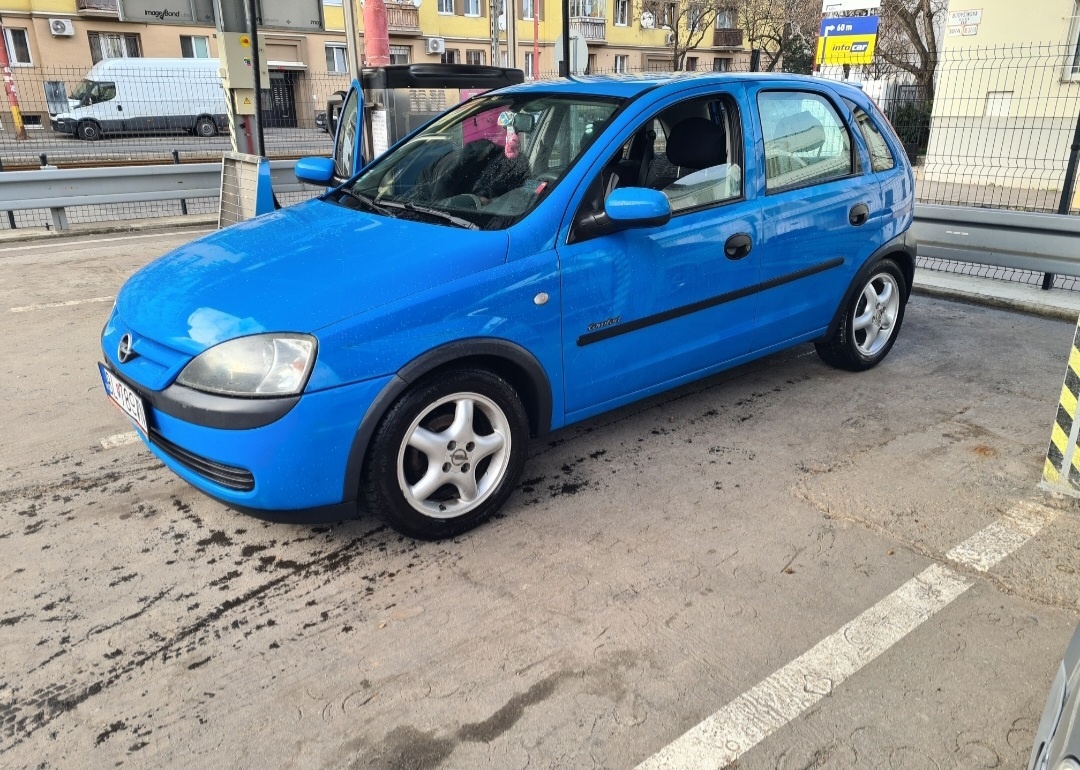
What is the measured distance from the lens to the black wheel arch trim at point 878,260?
454 cm

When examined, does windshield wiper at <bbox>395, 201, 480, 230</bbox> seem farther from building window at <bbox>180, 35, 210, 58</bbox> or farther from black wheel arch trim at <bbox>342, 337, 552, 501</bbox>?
building window at <bbox>180, 35, 210, 58</bbox>

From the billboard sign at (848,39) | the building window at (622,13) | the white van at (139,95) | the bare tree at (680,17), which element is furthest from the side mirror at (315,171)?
the building window at (622,13)

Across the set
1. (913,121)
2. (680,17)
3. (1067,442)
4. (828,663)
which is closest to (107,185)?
(828,663)

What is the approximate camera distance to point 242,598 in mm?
2818

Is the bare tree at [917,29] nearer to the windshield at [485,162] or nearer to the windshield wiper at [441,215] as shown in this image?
the windshield at [485,162]

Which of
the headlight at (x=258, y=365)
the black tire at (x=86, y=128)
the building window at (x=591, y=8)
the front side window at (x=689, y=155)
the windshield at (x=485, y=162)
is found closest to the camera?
the headlight at (x=258, y=365)

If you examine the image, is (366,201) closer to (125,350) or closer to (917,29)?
(125,350)

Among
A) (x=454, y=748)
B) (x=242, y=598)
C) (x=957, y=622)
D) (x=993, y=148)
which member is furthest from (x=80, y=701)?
(x=993, y=148)

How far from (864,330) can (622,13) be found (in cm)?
4415

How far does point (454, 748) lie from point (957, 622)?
171 cm

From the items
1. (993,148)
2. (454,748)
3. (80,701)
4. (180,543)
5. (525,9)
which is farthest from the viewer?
(525,9)

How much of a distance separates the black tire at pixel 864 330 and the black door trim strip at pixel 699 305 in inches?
15.9

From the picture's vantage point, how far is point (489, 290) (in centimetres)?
300

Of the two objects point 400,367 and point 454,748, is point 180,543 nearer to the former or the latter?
point 400,367
